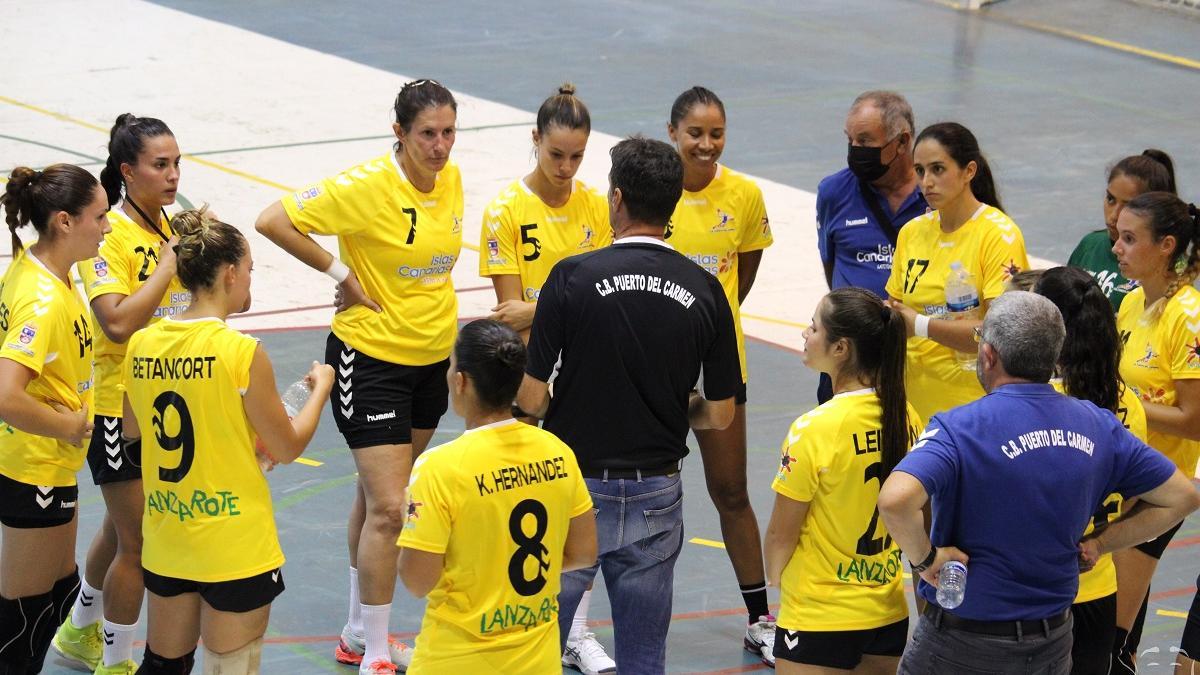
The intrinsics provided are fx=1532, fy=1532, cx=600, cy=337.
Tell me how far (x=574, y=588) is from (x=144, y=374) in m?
1.68

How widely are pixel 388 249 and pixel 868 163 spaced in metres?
2.26

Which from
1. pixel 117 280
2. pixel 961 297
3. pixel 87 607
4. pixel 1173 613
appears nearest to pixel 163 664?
pixel 87 607

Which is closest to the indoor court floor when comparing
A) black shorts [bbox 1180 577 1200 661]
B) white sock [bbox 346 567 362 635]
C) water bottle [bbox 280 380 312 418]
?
white sock [bbox 346 567 362 635]

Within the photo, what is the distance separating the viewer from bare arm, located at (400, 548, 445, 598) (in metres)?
4.52

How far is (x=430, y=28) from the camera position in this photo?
72.3ft

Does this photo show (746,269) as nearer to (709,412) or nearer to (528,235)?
(528,235)

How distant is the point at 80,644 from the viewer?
670 cm

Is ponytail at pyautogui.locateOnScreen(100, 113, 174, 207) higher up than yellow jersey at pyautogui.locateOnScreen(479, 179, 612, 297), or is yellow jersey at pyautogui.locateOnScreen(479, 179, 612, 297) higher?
ponytail at pyautogui.locateOnScreen(100, 113, 174, 207)

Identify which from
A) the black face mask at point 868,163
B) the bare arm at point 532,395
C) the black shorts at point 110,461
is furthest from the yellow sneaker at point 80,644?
the black face mask at point 868,163

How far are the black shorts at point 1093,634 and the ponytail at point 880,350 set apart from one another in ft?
3.03

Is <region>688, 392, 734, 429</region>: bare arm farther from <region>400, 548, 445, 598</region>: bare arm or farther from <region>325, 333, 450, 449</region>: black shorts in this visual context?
<region>325, 333, 450, 449</region>: black shorts

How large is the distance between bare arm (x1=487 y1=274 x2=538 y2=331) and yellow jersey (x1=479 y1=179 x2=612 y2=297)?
31 millimetres

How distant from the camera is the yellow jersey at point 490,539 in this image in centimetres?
452

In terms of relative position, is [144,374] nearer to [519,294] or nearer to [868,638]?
[519,294]
